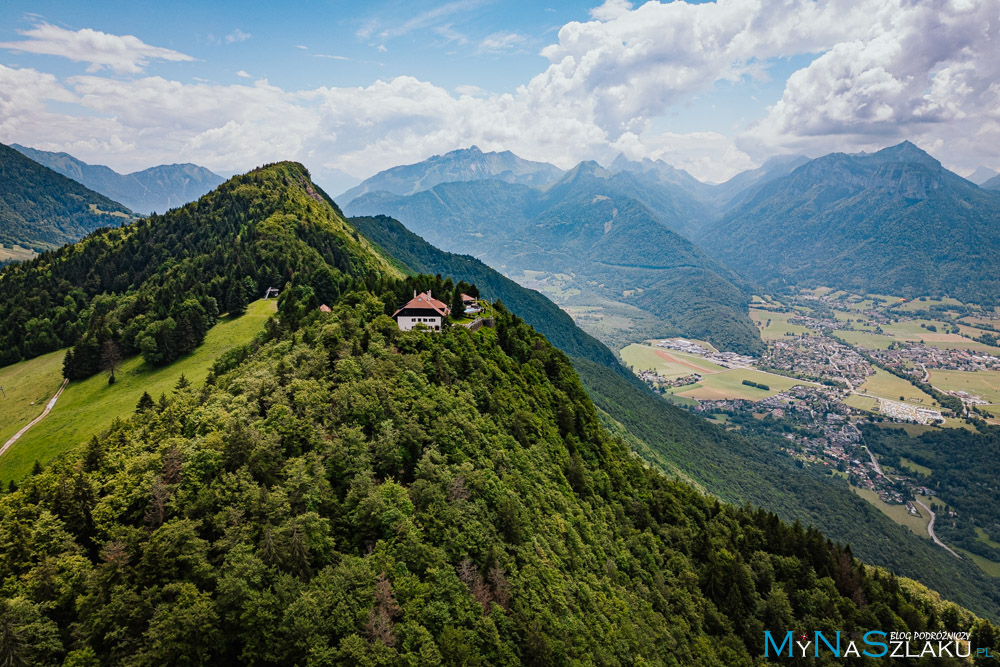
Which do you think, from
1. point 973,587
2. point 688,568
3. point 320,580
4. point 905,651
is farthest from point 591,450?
point 973,587

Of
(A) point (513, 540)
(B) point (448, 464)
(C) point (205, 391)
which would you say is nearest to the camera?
(A) point (513, 540)

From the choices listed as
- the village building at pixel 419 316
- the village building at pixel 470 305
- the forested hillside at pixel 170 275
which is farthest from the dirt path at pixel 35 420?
the village building at pixel 470 305

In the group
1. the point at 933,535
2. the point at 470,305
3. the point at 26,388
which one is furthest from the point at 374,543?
the point at 933,535

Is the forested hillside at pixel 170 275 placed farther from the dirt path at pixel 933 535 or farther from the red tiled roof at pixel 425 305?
the dirt path at pixel 933 535

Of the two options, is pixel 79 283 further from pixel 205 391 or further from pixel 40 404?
pixel 205 391

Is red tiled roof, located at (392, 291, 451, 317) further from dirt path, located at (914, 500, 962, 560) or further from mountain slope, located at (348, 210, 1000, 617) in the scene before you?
dirt path, located at (914, 500, 962, 560)

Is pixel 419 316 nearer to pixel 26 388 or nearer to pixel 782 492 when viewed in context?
pixel 26 388
